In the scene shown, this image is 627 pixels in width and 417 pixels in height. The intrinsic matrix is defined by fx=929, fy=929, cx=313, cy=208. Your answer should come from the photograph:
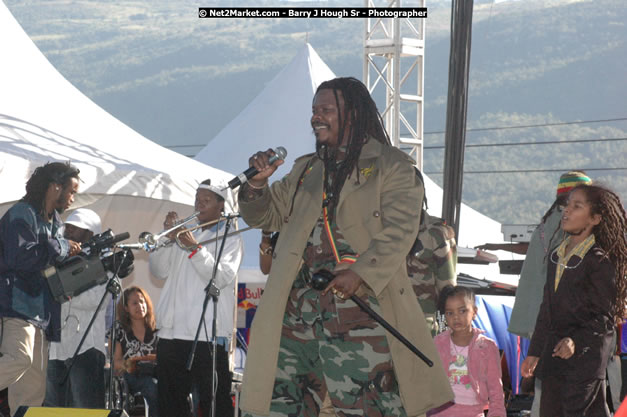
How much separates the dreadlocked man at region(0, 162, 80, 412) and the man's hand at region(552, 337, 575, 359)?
3.16 meters

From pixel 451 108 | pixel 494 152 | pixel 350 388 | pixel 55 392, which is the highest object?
pixel 494 152

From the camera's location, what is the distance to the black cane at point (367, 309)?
3236 millimetres

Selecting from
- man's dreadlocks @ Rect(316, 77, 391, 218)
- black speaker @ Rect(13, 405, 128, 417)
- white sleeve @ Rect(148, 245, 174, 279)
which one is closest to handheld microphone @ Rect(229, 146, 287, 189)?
man's dreadlocks @ Rect(316, 77, 391, 218)

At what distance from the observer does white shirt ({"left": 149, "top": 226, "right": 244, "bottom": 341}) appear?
640 centimetres

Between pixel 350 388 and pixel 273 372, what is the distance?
0.97 feet

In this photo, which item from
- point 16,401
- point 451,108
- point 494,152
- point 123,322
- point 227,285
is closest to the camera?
point 16,401

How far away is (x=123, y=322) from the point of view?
825 centimetres

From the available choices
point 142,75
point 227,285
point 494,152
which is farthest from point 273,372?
point 142,75

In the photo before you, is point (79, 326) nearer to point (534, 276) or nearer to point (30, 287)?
point (30, 287)

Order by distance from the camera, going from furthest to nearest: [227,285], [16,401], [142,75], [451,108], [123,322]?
[142,75] → [451,108] → [123,322] → [227,285] → [16,401]

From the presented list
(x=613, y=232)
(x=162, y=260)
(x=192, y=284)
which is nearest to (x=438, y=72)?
(x=162, y=260)

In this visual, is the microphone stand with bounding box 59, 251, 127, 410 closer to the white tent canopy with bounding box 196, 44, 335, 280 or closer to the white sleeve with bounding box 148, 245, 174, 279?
the white sleeve with bounding box 148, 245, 174, 279

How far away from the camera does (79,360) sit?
659 cm

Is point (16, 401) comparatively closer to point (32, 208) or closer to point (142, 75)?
point (32, 208)
